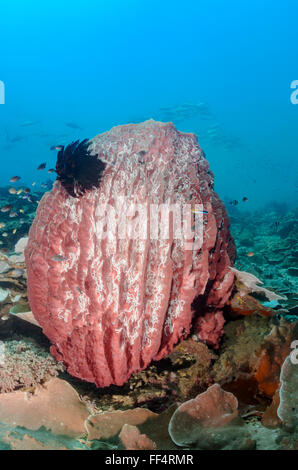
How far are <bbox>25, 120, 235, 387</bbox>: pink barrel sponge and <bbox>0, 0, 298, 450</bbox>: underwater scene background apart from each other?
0.38 metres

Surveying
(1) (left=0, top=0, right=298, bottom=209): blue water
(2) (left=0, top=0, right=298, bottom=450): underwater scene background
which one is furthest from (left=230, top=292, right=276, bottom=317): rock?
(1) (left=0, top=0, right=298, bottom=209): blue water

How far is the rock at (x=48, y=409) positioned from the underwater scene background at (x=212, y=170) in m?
0.01

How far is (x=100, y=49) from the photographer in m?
116

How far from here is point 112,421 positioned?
95.3 inches

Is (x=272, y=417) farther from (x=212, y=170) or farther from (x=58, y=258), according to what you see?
(x=212, y=170)

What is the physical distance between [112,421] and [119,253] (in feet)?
5.38

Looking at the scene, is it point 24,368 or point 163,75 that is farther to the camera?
point 163,75

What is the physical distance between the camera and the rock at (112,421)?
2334 mm

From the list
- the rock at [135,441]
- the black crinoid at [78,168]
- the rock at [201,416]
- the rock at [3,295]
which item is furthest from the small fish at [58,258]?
the rock at [3,295]

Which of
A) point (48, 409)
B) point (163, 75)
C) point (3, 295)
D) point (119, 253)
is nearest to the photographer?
point (48, 409)

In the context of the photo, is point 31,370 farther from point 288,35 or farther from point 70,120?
point 288,35

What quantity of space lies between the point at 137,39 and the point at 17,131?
68217mm

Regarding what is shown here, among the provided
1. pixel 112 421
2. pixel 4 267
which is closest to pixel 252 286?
pixel 112 421
